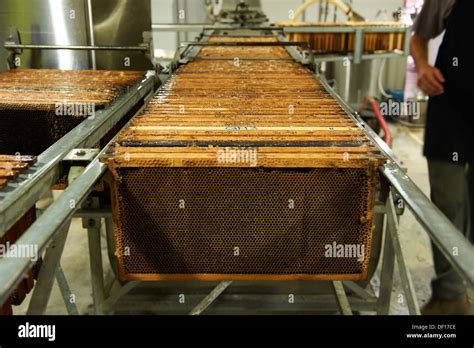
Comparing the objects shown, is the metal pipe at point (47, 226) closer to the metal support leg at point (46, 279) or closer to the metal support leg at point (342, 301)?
the metal support leg at point (46, 279)

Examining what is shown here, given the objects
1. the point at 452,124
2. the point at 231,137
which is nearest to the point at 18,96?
the point at 231,137

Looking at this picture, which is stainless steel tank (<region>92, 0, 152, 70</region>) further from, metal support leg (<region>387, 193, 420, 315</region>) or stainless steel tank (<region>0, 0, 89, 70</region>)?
metal support leg (<region>387, 193, 420, 315</region>)

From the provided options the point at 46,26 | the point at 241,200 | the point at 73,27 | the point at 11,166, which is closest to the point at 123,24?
the point at 73,27

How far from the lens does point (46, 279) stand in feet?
3.90

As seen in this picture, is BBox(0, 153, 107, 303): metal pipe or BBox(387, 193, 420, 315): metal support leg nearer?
BBox(0, 153, 107, 303): metal pipe

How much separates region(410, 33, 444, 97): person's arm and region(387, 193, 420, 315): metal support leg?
1.33 metres

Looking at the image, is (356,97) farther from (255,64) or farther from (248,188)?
(248,188)

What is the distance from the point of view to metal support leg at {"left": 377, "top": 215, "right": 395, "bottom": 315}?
1.69 m

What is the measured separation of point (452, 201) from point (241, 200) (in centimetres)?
171

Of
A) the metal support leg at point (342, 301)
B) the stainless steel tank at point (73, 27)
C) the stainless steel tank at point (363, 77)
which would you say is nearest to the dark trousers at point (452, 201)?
the metal support leg at point (342, 301)

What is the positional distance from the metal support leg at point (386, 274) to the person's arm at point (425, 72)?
113 centimetres

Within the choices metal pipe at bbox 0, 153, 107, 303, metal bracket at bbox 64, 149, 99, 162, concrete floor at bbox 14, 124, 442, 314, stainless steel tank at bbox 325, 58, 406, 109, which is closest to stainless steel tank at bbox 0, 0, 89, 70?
concrete floor at bbox 14, 124, 442, 314

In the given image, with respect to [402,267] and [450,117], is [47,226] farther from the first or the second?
[450,117]
